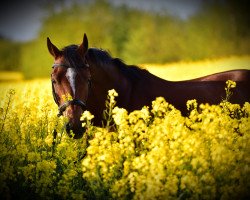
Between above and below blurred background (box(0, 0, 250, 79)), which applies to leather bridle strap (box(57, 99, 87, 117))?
below

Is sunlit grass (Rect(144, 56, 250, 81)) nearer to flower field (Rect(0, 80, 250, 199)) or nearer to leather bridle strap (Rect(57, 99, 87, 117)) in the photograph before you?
leather bridle strap (Rect(57, 99, 87, 117))

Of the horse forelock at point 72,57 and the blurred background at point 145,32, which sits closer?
the horse forelock at point 72,57

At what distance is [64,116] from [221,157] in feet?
7.10

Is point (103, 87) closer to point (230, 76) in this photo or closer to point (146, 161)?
point (146, 161)

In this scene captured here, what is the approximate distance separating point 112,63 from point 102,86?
0.40 metres

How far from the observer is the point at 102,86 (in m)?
6.44

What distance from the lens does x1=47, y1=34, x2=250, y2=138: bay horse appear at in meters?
5.88

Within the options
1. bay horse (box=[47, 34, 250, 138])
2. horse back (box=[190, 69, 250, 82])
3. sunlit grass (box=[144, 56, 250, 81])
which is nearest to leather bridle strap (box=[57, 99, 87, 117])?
bay horse (box=[47, 34, 250, 138])

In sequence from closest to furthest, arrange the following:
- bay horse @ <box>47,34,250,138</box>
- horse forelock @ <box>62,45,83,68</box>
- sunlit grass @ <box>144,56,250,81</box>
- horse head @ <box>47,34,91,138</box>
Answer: horse head @ <box>47,34,91,138</box>
bay horse @ <box>47,34,250,138</box>
horse forelock @ <box>62,45,83,68</box>
sunlit grass @ <box>144,56,250,81</box>

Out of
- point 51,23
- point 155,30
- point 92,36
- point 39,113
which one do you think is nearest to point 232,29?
point 155,30

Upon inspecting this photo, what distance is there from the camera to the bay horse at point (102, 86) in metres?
5.88

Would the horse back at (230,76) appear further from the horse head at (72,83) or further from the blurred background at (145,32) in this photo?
the blurred background at (145,32)

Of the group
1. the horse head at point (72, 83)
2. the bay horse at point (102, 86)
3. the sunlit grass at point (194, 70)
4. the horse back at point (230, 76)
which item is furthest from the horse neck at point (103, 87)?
the sunlit grass at point (194, 70)

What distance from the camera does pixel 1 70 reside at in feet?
200
